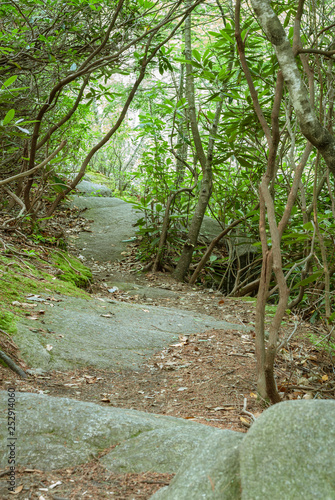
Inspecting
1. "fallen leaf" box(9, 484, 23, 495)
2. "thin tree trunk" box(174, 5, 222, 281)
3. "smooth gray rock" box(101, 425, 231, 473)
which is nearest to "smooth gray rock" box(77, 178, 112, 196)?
"thin tree trunk" box(174, 5, 222, 281)

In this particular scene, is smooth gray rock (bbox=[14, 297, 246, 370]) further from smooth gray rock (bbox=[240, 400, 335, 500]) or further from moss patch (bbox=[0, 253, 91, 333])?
smooth gray rock (bbox=[240, 400, 335, 500])

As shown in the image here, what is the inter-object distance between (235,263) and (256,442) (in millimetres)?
5931

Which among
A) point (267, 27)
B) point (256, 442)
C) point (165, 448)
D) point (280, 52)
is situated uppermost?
point (267, 27)

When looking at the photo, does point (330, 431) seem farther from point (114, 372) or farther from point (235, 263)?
point (235, 263)

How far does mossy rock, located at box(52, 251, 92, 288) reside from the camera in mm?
4627

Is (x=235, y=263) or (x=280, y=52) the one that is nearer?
(x=280, y=52)

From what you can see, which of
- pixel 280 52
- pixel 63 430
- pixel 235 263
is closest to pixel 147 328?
pixel 63 430

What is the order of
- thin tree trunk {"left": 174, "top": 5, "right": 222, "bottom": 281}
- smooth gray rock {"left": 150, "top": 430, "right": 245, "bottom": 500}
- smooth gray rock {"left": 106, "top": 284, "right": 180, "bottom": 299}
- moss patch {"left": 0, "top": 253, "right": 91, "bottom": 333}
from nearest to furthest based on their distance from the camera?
smooth gray rock {"left": 150, "top": 430, "right": 245, "bottom": 500} → moss patch {"left": 0, "top": 253, "right": 91, "bottom": 333} → smooth gray rock {"left": 106, "top": 284, "right": 180, "bottom": 299} → thin tree trunk {"left": 174, "top": 5, "right": 222, "bottom": 281}

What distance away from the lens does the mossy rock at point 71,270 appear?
4.63m

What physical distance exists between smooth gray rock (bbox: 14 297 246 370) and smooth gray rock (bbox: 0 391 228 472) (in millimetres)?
802

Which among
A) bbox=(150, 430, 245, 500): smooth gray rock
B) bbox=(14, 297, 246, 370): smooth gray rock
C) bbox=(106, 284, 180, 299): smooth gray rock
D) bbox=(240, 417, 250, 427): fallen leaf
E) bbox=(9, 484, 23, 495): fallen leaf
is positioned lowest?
bbox=(106, 284, 180, 299): smooth gray rock

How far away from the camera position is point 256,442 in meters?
1.16

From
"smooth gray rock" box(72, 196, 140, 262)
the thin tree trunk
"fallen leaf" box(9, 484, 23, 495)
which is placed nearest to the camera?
"fallen leaf" box(9, 484, 23, 495)

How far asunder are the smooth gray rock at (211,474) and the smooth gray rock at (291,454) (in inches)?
1.9
